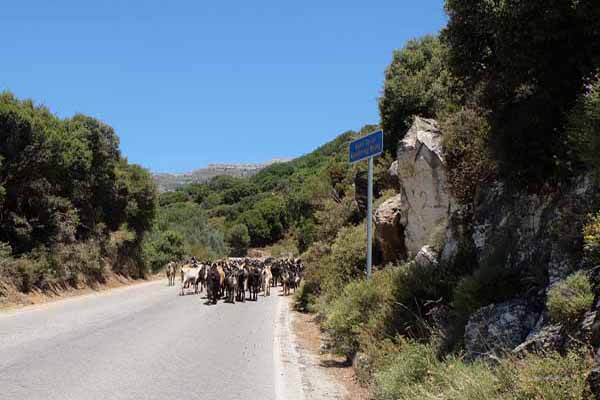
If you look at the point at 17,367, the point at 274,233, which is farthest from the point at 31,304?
the point at 274,233

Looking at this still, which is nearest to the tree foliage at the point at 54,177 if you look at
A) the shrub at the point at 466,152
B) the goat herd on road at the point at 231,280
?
the goat herd on road at the point at 231,280

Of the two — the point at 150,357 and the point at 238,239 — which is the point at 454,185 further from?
the point at 238,239

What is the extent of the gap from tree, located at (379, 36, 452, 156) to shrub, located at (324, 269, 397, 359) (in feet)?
36.5

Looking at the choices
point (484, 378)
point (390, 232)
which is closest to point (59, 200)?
point (390, 232)

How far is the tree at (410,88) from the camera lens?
2144 cm

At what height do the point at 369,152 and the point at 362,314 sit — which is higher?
the point at 369,152

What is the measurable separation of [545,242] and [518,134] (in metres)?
1.73

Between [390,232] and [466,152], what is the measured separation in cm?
475

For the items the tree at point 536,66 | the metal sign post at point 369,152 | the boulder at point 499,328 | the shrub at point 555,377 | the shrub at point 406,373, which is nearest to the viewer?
the shrub at point 555,377

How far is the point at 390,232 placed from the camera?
16234mm

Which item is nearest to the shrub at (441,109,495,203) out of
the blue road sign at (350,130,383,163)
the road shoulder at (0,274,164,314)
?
the blue road sign at (350,130,383,163)

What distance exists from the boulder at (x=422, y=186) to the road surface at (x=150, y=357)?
14.3ft

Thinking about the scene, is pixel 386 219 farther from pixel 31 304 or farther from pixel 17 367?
pixel 31 304

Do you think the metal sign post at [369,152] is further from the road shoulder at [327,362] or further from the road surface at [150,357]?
the road surface at [150,357]
